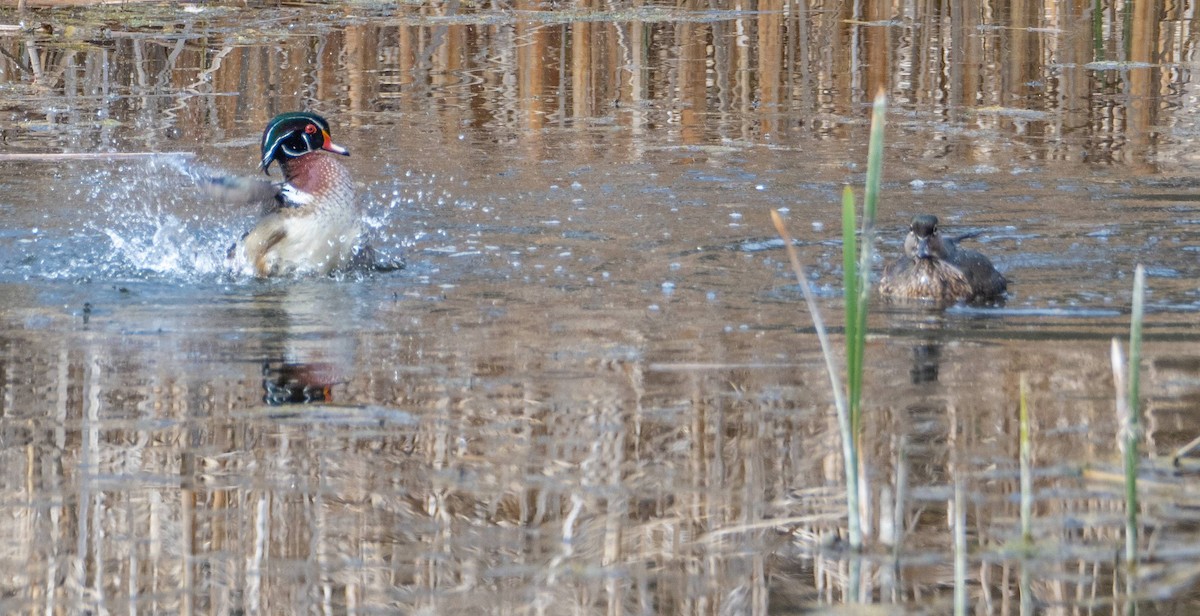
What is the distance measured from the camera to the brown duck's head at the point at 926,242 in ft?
21.4

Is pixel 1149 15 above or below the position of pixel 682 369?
above

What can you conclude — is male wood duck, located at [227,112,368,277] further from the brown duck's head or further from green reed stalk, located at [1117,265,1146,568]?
green reed stalk, located at [1117,265,1146,568]

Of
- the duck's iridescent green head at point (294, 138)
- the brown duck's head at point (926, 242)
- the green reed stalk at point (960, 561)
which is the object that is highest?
the duck's iridescent green head at point (294, 138)

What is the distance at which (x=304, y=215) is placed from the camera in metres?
6.93

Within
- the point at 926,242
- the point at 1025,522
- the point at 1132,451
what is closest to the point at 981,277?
the point at 926,242

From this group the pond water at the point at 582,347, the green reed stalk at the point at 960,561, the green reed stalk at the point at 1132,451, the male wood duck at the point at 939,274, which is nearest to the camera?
the green reed stalk at the point at 960,561

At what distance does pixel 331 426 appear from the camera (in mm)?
4461

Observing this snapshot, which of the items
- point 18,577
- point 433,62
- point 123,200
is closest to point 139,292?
point 123,200

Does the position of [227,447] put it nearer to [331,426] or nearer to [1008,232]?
[331,426]

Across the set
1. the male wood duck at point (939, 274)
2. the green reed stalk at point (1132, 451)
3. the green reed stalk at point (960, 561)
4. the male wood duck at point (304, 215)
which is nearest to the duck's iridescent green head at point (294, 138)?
the male wood duck at point (304, 215)

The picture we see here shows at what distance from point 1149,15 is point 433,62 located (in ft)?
19.3

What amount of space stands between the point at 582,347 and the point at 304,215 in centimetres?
202

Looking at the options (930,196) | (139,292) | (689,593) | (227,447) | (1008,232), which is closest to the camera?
(689,593)

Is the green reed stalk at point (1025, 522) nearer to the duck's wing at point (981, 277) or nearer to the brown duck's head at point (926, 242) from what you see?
the duck's wing at point (981, 277)
